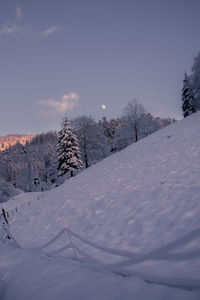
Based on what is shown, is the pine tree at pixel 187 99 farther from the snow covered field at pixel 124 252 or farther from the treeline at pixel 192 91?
the snow covered field at pixel 124 252

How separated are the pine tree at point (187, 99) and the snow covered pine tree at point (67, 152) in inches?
845

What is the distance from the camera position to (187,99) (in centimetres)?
3034

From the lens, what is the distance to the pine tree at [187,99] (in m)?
29.9

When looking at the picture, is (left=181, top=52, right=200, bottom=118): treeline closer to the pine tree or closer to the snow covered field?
the pine tree

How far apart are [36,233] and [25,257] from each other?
4128 mm

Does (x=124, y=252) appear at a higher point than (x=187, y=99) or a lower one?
lower

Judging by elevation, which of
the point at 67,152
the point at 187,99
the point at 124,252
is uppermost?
the point at 187,99

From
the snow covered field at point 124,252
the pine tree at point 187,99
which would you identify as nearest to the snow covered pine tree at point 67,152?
the snow covered field at point 124,252

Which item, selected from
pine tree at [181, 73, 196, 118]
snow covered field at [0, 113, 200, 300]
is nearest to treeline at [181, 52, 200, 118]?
pine tree at [181, 73, 196, 118]

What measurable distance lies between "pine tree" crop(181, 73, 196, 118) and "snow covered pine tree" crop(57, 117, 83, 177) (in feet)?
70.5

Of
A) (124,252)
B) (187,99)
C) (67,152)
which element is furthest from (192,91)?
(124,252)

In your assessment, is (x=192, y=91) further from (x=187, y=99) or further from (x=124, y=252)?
(x=124, y=252)

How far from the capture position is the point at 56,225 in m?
8.55

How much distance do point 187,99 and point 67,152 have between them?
949 inches
